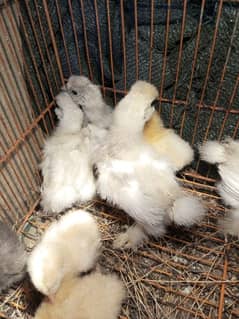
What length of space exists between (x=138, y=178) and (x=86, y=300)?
49 centimetres

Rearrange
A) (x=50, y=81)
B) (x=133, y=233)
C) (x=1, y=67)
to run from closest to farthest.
→ (x=1, y=67)
(x=133, y=233)
(x=50, y=81)

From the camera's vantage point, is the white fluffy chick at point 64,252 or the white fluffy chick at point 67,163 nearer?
the white fluffy chick at point 64,252

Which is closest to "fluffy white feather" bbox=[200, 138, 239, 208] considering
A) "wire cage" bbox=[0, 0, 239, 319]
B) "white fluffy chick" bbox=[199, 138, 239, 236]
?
"white fluffy chick" bbox=[199, 138, 239, 236]

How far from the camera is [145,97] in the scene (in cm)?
133

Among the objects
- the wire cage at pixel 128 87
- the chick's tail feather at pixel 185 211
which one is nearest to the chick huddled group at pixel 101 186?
the chick's tail feather at pixel 185 211

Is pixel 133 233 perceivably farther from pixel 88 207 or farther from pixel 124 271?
pixel 88 207

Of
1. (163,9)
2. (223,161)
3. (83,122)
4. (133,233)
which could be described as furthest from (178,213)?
(163,9)

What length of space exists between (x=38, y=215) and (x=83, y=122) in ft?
1.73

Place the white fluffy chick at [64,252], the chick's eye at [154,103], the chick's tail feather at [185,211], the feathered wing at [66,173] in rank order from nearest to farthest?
1. the white fluffy chick at [64,252]
2. the chick's tail feather at [185,211]
3. the feathered wing at [66,173]
4. the chick's eye at [154,103]

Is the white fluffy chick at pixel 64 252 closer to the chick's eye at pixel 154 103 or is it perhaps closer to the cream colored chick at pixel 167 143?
the cream colored chick at pixel 167 143

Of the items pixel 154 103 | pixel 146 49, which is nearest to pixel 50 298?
pixel 154 103

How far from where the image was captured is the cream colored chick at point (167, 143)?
143cm

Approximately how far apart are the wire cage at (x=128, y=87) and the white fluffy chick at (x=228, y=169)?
0.34 feet

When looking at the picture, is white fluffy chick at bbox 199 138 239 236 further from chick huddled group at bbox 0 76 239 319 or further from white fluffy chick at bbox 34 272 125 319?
white fluffy chick at bbox 34 272 125 319
